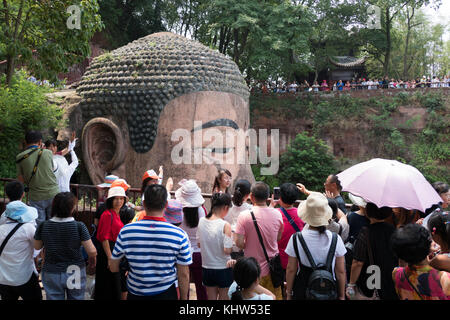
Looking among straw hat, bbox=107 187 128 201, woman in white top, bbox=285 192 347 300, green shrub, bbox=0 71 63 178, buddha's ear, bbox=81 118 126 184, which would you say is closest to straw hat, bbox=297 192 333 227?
woman in white top, bbox=285 192 347 300

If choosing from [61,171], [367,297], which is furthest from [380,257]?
[61,171]

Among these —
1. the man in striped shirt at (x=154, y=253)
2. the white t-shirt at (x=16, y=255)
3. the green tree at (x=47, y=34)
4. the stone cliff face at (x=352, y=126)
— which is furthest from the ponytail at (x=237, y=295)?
the stone cliff face at (x=352, y=126)

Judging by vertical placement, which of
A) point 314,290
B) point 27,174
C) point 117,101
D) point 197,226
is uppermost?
point 117,101

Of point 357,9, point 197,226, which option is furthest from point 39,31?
point 357,9

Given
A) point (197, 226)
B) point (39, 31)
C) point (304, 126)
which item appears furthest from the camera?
point (304, 126)

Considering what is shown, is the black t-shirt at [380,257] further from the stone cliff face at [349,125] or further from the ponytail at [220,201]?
the stone cliff face at [349,125]

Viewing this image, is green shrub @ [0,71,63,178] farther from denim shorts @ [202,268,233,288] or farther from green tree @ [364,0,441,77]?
green tree @ [364,0,441,77]

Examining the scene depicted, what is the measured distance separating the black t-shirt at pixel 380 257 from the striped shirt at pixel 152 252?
136cm

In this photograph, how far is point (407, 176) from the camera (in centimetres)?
330

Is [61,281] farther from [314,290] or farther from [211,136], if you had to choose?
[211,136]

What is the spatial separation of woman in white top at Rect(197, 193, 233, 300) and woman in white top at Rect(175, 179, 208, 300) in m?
0.25

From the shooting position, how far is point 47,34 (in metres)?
6.82

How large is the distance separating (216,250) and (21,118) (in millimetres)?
5755

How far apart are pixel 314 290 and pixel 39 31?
6549mm
